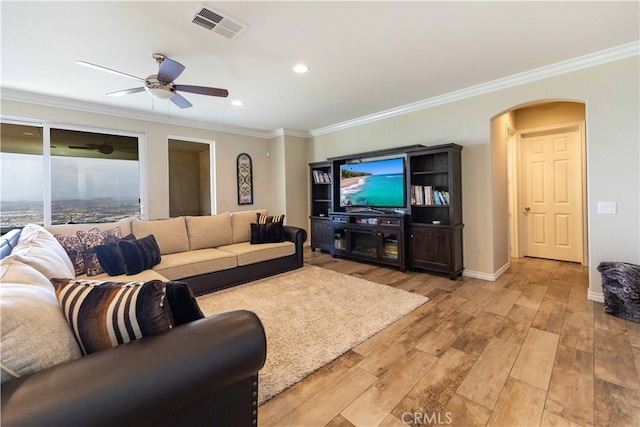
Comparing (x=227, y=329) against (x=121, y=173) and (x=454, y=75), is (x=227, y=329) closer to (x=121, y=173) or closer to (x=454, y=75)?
(x=454, y=75)

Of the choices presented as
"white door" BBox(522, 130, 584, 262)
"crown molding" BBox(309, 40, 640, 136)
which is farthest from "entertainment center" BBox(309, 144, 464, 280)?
"white door" BBox(522, 130, 584, 262)

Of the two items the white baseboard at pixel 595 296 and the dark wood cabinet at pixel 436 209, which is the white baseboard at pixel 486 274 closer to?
the dark wood cabinet at pixel 436 209

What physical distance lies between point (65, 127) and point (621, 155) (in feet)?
22.8

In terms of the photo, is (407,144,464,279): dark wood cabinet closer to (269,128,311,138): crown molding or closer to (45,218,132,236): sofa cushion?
(269,128,311,138): crown molding

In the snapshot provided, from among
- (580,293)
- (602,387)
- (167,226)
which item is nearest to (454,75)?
(580,293)

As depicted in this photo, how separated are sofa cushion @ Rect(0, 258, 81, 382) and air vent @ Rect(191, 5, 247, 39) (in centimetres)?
211

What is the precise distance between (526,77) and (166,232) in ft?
15.8

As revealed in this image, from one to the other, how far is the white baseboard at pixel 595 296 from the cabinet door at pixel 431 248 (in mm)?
1360

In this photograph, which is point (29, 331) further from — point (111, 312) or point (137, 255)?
point (137, 255)

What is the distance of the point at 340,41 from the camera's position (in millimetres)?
2533

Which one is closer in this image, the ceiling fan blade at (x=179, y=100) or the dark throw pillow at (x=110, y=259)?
the dark throw pillow at (x=110, y=259)

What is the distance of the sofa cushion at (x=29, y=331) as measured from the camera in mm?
748

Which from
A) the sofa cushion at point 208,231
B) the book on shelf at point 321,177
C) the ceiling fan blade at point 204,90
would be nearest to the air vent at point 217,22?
the ceiling fan blade at point 204,90

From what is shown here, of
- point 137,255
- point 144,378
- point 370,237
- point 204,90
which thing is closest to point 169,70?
point 204,90
